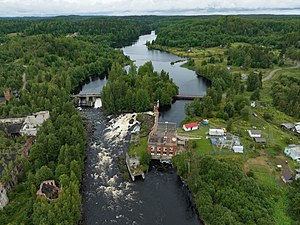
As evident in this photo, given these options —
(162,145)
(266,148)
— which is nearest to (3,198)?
(162,145)

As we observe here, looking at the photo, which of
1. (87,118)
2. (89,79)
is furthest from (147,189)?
(89,79)

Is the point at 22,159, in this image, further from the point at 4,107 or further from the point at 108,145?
the point at 4,107

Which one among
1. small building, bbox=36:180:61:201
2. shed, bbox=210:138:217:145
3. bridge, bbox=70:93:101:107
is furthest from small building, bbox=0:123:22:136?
shed, bbox=210:138:217:145

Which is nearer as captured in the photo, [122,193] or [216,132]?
[122,193]

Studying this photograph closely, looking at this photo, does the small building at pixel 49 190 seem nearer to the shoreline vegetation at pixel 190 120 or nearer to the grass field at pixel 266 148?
the shoreline vegetation at pixel 190 120

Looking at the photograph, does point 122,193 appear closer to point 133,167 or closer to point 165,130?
point 133,167

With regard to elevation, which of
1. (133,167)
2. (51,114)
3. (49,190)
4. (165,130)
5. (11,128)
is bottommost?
(133,167)

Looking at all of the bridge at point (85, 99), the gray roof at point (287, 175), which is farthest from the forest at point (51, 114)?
the gray roof at point (287, 175)
